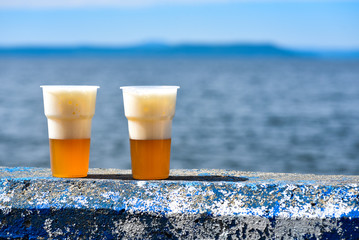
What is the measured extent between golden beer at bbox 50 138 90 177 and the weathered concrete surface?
63mm

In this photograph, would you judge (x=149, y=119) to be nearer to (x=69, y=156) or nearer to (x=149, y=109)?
(x=149, y=109)

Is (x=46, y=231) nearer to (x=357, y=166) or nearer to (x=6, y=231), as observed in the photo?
(x=6, y=231)

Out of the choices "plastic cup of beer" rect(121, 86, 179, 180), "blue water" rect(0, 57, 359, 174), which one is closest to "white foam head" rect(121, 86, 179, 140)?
"plastic cup of beer" rect(121, 86, 179, 180)

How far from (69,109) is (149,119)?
267 mm

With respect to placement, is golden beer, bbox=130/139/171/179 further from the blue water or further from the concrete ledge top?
the blue water

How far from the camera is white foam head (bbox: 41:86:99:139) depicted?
1647 millimetres

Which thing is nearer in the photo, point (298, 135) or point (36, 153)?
point (36, 153)

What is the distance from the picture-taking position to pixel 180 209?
159cm

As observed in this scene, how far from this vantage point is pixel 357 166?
13086 millimetres

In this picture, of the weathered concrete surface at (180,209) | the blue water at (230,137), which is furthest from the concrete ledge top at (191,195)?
the blue water at (230,137)

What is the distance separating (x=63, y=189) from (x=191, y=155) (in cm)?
1283

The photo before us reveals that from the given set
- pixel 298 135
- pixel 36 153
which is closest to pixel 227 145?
pixel 298 135

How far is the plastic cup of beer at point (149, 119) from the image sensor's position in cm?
161

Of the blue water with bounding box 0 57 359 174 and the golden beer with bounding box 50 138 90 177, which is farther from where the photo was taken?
the blue water with bounding box 0 57 359 174
